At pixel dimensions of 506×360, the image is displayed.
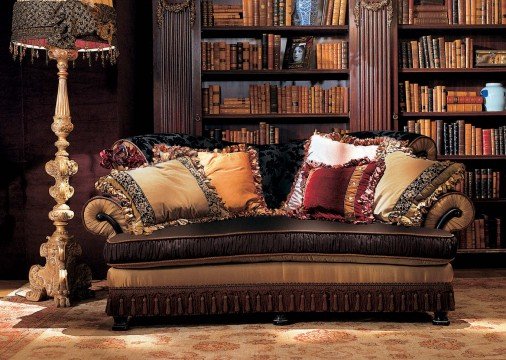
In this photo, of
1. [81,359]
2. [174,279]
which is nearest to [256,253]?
[174,279]

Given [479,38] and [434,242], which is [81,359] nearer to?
[434,242]

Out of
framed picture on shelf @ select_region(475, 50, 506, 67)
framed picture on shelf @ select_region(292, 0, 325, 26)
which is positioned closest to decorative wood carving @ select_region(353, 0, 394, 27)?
framed picture on shelf @ select_region(292, 0, 325, 26)

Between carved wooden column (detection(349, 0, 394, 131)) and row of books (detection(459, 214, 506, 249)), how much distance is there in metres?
0.99

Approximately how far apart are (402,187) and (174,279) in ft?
4.37

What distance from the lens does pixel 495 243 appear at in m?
6.18

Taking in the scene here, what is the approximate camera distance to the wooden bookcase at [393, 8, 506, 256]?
238 inches

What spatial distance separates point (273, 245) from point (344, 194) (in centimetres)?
63

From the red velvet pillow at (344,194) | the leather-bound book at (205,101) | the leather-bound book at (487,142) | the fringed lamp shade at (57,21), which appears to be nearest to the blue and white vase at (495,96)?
the leather-bound book at (487,142)

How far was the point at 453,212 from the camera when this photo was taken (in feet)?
13.9

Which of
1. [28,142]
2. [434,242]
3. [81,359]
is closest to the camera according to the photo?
[81,359]

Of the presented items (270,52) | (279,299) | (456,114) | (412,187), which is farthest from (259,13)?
(279,299)

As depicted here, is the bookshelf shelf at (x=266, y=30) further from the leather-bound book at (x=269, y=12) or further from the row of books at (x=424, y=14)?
the row of books at (x=424, y=14)

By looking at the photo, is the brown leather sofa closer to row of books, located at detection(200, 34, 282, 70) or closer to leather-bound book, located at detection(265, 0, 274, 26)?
row of books, located at detection(200, 34, 282, 70)

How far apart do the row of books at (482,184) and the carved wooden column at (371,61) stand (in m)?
0.74
